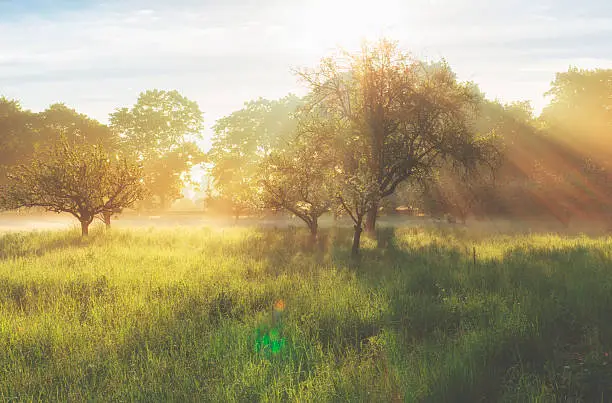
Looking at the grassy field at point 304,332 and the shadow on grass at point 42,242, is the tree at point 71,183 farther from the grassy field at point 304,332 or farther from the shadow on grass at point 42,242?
the grassy field at point 304,332

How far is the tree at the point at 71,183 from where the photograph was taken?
19.3 metres

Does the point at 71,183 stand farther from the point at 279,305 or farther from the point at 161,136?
the point at 161,136

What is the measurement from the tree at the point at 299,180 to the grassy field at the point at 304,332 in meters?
5.07

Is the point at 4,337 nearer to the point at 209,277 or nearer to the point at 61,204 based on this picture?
the point at 209,277

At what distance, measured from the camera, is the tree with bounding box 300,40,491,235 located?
50.7 feet

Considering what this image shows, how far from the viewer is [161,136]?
192 feet

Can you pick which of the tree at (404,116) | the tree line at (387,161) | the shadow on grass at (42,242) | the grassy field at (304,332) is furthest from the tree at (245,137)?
the grassy field at (304,332)

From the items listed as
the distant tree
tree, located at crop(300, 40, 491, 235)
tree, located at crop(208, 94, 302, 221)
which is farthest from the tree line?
tree, located at crop(208, 94, 302, 221)

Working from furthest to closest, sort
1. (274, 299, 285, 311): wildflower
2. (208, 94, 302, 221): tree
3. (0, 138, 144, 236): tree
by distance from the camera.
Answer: (208, 94, 302, 221): tree
(0, 138, 144, 236): tree
(274, 299, 285, 311): wildflower

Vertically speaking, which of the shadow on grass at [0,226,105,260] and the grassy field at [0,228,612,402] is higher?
the shadow on grass at [0,226,105,260]

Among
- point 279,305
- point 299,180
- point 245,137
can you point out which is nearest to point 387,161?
point 299,180

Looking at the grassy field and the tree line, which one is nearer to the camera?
the grassy field

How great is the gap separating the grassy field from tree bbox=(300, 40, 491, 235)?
5.23 meters

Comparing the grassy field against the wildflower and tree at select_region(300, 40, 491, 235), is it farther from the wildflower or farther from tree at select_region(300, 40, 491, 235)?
tree at select_region(300, 40, 491, 235)
